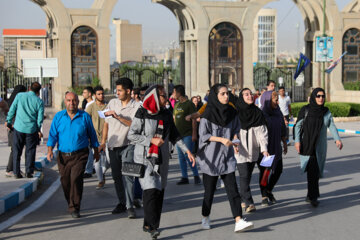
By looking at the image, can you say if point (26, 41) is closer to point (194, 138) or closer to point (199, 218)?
point (194, 138)

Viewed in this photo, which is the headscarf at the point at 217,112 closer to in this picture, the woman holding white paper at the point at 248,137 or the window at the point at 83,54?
the woman holding white paper at the point at 248,137

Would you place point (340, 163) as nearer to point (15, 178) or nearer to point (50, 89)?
point (15, 178)

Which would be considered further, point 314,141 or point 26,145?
point 26,145

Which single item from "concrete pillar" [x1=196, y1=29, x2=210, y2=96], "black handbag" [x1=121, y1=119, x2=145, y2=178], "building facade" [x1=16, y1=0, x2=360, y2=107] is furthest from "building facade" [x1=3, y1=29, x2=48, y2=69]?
"black handbag" [x1=121, y1=119, x2=145, y2=178]

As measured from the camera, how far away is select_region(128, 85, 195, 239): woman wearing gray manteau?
6.54 meters

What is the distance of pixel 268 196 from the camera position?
27.4 ft

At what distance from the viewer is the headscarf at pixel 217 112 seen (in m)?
6.88

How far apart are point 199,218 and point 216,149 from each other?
3.66 ft

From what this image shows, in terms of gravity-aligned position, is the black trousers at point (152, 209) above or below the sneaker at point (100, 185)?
above

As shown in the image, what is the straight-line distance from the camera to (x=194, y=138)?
29.6 ft

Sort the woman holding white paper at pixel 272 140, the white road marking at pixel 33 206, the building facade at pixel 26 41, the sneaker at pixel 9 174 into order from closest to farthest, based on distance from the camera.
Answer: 1. the white road marking at pixel 33 206
2. the woman holding white paper at pixel 272 140
3. the sneaker at pixel 9 174
4. the building facade at pixel 26 41

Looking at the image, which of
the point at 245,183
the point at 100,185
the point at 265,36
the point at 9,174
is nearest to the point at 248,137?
the point at 245,183

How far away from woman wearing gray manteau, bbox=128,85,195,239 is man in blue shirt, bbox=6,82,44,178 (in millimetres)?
3868

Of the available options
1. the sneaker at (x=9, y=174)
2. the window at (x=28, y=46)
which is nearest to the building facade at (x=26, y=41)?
the window at (x=28, y=46)
